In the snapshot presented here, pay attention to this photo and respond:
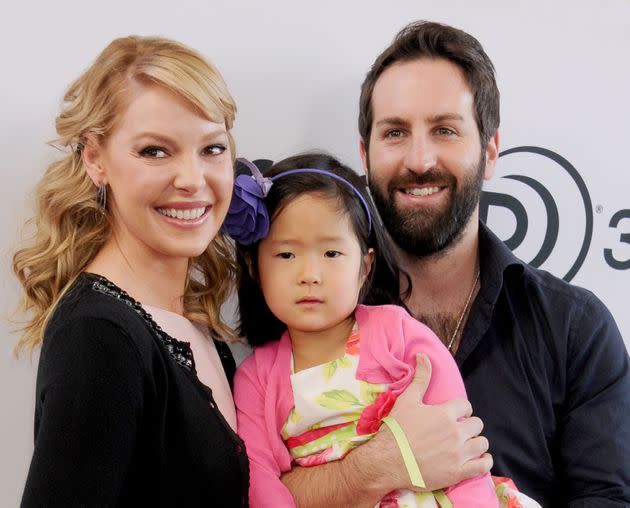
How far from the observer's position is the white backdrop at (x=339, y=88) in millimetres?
→ 2232

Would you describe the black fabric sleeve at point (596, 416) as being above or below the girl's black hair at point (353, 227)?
below

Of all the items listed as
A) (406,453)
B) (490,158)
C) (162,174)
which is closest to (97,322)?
(162,174)

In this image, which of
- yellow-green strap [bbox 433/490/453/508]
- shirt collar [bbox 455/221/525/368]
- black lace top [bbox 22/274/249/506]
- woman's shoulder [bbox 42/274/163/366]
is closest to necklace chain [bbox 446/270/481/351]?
shirt collar [bbox 455/221/525/368]

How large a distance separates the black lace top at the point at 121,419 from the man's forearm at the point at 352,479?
0.17 meters

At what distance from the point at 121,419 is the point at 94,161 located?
62 cm

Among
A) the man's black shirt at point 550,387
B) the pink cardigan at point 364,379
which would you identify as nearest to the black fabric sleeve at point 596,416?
the man's black shirt at point 550,387

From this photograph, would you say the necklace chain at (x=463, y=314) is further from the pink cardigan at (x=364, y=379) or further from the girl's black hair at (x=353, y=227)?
the pink cardigan at (x=364, y=379)

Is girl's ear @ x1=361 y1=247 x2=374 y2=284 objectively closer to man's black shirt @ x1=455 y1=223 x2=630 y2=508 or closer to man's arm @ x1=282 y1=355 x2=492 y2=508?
man's arm @ x1=282 y1=355 x2=492 y2=508

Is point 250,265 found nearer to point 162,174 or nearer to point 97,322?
point 162,174

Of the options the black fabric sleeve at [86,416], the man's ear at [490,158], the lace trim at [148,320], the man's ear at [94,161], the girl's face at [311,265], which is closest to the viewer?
the black fabric sleeve at [86,416]

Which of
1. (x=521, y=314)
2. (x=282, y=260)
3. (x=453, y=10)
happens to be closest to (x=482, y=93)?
(x=453, y=10)

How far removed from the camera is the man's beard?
7.88ft

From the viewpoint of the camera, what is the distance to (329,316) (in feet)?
6.08

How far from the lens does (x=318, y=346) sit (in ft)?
6.31
